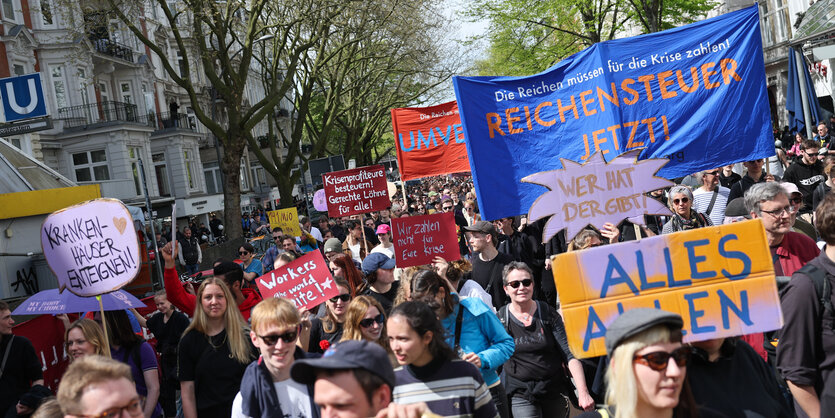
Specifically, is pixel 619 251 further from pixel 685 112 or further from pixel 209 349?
pixel 685 112

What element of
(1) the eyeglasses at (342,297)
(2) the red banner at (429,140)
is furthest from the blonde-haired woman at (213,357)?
(2) the red banner at (429,140)

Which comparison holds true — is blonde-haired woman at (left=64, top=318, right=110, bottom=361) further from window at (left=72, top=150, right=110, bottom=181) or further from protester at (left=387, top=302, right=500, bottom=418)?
window at (left=72, top=150, right=110, bottom=181)

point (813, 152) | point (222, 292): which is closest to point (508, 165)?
point (222, 292)

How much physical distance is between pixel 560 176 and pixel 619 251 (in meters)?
1.88

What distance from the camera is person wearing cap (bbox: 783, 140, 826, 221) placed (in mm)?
10531

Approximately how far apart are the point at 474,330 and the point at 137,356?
254 centimetres

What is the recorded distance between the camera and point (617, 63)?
7.46 metres

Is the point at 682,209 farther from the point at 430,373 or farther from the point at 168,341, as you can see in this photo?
the point at 168,341

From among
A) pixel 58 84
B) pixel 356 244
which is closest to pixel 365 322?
pixel 356 244

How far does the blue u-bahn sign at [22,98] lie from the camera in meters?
14.7

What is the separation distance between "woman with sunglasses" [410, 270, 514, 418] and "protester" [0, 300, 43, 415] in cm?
277

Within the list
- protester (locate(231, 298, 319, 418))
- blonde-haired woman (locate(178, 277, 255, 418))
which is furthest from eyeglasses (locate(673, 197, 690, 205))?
protester (locate(231, 298, 319, 418))

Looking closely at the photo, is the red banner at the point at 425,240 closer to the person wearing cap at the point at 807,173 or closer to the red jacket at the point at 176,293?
the red jacket at the point at 176,293

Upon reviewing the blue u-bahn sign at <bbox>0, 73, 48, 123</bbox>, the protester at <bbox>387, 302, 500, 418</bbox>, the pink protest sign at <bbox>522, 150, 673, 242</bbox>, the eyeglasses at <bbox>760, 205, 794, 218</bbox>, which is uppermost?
the blue u-bahn sign at <bbox>0, 73, 48, 123</bbox>
